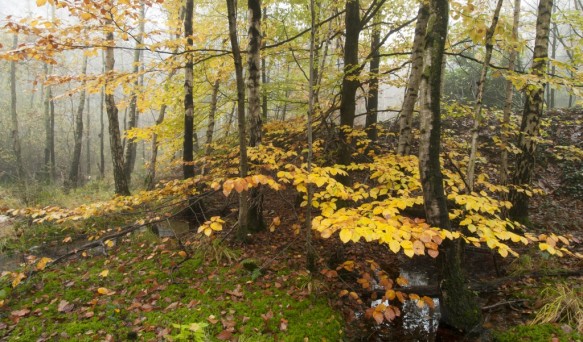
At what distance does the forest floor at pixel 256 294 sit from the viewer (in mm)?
3812

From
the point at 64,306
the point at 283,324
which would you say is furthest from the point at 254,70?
the point at 64,306

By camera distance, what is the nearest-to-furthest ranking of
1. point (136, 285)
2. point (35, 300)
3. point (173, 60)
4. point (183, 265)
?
1. point (35, 300)
2. point (136, 285)
3. point (183, 265)
4. point (173, 60)

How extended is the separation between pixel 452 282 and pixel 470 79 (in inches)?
665

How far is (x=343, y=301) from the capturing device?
4.89 meters

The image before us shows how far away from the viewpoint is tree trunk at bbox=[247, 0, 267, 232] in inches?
222

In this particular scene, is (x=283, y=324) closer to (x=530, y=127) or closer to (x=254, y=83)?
(x=254, y=83)

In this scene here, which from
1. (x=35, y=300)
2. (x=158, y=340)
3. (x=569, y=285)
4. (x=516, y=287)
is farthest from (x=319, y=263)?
(x=35, y=300)

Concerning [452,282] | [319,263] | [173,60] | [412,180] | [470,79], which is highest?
[470,79]

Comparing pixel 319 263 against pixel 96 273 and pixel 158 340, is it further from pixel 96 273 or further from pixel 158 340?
pixel 96 273

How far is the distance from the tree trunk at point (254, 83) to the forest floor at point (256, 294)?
95 centimetres

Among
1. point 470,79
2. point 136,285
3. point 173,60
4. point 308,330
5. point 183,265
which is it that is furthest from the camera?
point 470,79

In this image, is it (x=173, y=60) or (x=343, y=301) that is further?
(x=173, y=60)

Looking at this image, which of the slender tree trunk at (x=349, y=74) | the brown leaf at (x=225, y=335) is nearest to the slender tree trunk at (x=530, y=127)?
the slender tree trunk at (x=349, y=74)

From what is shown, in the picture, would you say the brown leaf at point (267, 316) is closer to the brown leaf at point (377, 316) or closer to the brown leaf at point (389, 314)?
the brown leaf at point (377, 316)
